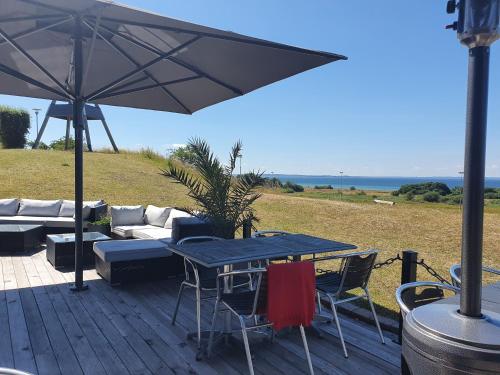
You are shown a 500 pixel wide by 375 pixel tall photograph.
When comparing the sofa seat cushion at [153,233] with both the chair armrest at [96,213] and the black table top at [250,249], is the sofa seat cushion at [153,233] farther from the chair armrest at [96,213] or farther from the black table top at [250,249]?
the black table top at [250,249]

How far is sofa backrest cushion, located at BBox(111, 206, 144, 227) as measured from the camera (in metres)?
7.00

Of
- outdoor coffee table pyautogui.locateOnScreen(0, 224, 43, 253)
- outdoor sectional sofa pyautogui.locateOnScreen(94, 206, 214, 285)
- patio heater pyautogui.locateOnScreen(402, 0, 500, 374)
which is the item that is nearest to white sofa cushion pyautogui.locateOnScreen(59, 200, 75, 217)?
outdoor coffee table pyautogui.locateOnScreen(0, 224, 43, 253)

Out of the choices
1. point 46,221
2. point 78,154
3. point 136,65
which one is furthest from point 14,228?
point 136,65

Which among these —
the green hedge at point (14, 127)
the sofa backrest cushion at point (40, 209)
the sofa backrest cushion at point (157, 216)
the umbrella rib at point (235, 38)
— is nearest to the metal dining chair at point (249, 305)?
the umbrella rib at point (235, 38)

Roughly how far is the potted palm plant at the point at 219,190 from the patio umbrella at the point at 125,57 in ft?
2.55

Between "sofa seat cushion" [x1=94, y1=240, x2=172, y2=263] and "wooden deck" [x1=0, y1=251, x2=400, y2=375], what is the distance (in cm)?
44

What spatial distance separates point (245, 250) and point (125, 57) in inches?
112

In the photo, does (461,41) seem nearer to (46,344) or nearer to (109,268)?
(46,344)

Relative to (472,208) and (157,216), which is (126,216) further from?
(472,208)

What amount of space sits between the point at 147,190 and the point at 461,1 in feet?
46.3

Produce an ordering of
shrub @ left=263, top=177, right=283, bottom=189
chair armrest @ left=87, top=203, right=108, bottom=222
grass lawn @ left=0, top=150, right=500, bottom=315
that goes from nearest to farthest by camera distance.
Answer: shrub @ left=263, top=177, right=283, bottom=189 → chair armrest @ left=87, top=203, right=108, bottom=222 → grass lawn @ left=0, top=150, right=500, bottom=315

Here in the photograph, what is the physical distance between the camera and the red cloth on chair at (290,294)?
250cm

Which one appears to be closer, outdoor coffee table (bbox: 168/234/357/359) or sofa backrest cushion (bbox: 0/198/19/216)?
outdoor coffee table (bbox: 168/234/357/359)

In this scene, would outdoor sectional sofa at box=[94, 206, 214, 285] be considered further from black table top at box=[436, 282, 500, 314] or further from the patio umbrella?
black table top at box=[436, 282, 500, 314]
